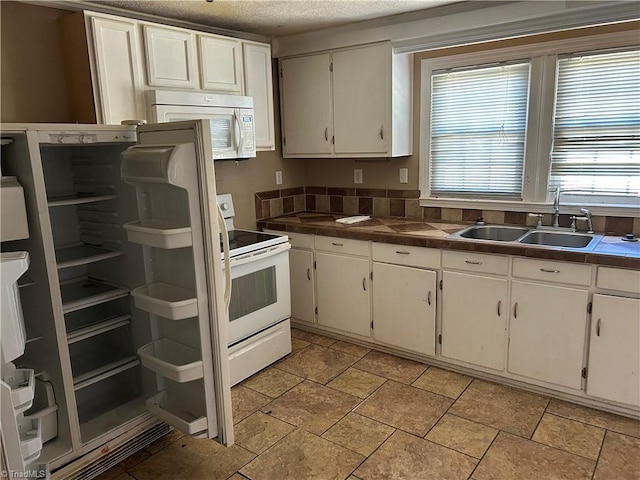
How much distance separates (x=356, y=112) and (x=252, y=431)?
91.8 inches

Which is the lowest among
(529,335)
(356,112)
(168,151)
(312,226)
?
(529,335)

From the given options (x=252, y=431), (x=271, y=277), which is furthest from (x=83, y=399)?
(x=271, y=277)

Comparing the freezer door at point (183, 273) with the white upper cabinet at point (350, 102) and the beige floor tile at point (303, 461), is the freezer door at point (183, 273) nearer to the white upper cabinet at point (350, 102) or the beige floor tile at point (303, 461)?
the beige floor tile at point (303, 461)

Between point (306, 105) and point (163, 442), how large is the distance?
2.62 metres

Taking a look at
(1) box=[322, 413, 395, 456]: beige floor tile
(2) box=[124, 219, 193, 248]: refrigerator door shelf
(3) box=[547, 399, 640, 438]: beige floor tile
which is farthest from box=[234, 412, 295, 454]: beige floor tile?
(3) box=[547, 399, 640, 438]: beige floor tile

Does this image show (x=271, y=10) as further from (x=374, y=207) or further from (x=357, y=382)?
(x=357, y=382)

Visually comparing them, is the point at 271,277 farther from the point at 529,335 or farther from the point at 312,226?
the point at 529,335

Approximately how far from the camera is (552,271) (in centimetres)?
264

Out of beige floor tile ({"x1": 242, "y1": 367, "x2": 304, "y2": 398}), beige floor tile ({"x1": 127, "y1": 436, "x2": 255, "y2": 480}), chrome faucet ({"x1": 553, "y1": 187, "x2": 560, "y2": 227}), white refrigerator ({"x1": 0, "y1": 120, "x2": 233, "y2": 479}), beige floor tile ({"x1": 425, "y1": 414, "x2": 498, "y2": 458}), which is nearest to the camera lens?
white refrigerator ({"x1": 0, "y1": 120, "x2": 233, "y2": 479})

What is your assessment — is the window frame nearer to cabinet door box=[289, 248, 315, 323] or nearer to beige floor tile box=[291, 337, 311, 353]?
cabinet door box=[289, 248, 315, 323]

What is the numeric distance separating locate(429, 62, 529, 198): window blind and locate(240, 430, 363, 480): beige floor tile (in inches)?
83.3

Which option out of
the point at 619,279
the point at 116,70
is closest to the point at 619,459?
the point at 619,279

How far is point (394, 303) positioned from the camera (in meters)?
3.29

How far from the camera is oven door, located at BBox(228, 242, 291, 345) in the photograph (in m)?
2.97
